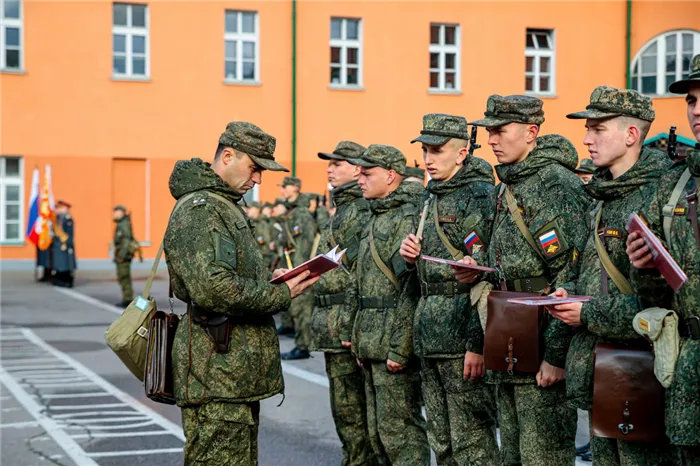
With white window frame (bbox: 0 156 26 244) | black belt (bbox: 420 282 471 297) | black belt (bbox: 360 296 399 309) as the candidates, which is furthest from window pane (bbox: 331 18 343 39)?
black belt (bbox: 420 282 471 297)

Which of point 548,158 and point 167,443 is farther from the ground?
point 548,158

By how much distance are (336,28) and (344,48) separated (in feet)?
2.08

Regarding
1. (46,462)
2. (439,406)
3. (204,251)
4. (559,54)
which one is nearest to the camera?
(204,251)

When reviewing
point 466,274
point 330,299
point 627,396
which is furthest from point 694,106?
point 330,299

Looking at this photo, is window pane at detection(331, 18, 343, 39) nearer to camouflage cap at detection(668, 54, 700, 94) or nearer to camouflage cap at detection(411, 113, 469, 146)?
camouflage cap at detection(411, 113, 469, 146)

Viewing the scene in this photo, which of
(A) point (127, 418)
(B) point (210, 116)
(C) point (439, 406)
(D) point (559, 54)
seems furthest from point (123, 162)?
(C) point (439, 406)

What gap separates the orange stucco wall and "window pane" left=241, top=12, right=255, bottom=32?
381 mm

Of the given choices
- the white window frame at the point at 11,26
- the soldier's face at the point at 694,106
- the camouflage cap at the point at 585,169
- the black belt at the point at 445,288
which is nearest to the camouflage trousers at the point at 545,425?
the black belt at the point at 445,288

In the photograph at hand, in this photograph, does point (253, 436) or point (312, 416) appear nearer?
point (253, 436)

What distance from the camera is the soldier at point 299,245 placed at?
13570 millimetres

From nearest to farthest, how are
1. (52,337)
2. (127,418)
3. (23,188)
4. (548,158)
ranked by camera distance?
(548,158) < (127,418) < (52,337) < (23,188)

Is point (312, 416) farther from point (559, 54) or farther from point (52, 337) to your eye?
point (559, 54)

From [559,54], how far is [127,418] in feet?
83.7

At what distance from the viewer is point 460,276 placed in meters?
5.63
